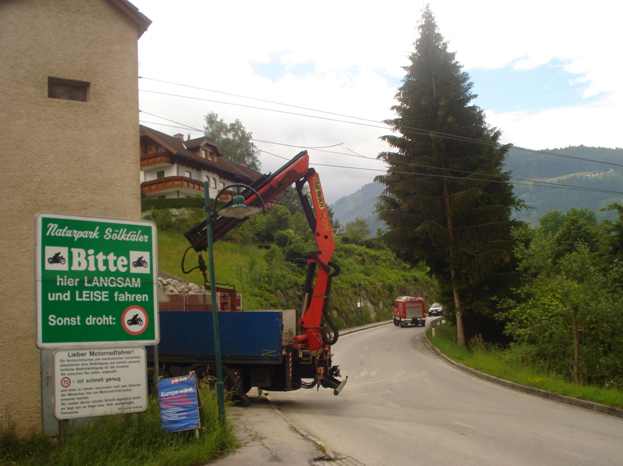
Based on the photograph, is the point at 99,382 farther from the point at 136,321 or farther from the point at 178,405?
the point at 178,405

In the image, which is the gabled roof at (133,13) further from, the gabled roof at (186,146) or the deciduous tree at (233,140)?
the deciduous tree at (233,140)

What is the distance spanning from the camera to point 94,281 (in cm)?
643

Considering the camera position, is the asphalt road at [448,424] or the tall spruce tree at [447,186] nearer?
the asphalt road at [448,424]

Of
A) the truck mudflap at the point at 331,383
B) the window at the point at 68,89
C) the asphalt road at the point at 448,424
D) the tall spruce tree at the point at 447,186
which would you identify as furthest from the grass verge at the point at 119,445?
the tall spruce tree at the point at 447,186

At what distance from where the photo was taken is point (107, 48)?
8.45 meters

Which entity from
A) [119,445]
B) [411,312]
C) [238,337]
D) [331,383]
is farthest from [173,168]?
[119,445]

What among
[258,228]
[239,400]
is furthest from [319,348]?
[258,228]

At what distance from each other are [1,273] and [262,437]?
15.4ft

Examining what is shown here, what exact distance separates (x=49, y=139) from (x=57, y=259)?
2.51 metres

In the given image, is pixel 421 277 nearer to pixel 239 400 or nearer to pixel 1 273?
pixel 239 400

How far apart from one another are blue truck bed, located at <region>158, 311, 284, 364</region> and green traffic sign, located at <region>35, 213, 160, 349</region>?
4.78 meters

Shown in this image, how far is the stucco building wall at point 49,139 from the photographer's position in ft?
22.6

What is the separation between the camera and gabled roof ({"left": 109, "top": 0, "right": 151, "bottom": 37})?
8.48 m

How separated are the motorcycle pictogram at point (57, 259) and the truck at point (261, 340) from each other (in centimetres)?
498
